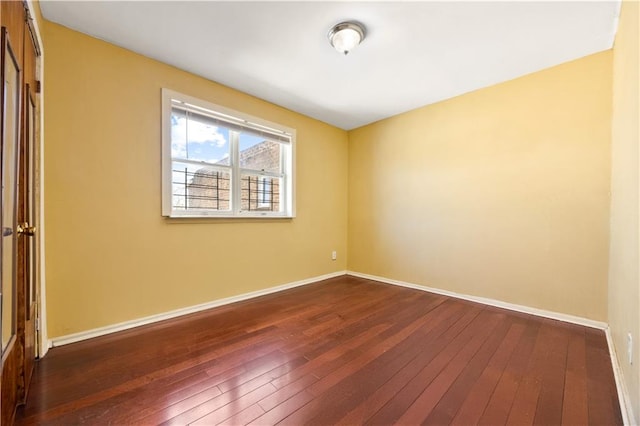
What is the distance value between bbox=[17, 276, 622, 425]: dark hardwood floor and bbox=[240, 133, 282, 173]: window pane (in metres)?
1.77

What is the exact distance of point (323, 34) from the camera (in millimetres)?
2123

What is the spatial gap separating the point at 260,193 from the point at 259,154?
497 mm

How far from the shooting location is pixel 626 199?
160cm

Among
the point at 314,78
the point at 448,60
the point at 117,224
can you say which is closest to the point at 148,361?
the point at 117,224

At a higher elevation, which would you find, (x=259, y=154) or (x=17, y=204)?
(x=259, y=154)

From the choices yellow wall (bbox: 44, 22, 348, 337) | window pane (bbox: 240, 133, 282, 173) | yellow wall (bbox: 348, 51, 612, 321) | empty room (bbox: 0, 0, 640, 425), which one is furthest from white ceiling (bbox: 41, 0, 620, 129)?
window pane (bbox: 240, 133, 282, 173)

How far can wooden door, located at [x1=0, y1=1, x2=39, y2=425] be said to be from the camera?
111 cm

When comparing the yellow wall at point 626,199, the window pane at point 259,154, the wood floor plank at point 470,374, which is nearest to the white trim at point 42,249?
the window pane at point 259,154

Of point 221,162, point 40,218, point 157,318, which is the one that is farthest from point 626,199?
point 40,218

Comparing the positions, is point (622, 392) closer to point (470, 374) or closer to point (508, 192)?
point (470, 374)

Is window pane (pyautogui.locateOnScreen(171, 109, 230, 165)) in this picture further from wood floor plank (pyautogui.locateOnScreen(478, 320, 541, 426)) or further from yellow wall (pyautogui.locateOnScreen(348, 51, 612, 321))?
wood floor plank (pyautogui.locateOnScreen(478, 320, 541, 426))

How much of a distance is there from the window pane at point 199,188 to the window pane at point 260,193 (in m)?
0.21

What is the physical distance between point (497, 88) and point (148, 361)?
13.3 feet

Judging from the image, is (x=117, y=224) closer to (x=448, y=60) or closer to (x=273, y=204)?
(x=273, y=204)
